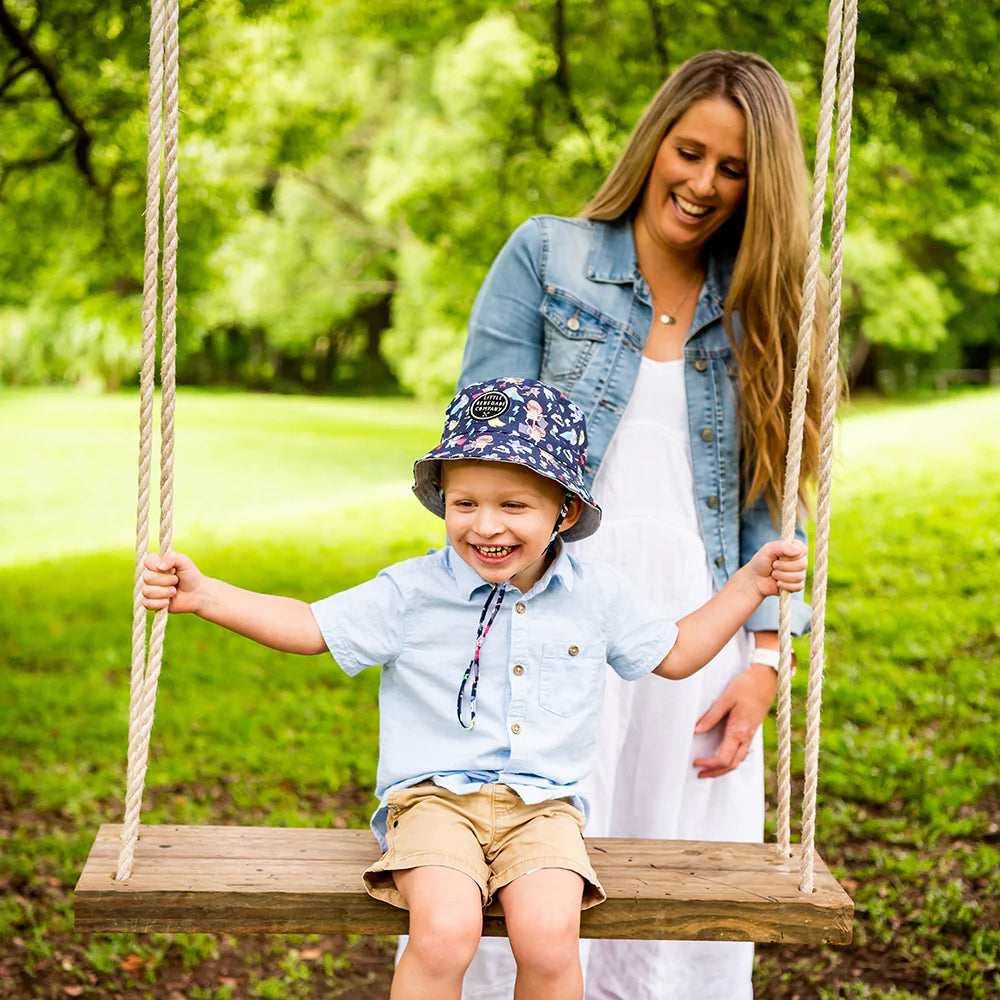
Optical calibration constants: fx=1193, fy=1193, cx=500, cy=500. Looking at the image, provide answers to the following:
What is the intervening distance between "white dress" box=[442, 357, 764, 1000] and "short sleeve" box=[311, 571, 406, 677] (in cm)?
51

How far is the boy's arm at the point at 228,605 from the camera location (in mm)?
2057

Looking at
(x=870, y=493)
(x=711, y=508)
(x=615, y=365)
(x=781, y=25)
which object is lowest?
(x=870, y=493)

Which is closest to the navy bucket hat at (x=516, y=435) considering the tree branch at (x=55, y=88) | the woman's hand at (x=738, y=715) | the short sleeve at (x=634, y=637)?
the short sleeve at (x=634, y=637)

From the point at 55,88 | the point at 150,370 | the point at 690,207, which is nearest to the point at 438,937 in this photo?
the point at 150,370

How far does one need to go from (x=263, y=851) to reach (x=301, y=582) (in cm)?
666

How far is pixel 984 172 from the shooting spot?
577cm

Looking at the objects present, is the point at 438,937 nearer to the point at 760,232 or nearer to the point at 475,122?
the point at 760,232

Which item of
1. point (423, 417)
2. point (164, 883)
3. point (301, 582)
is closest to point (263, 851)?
point (164, 883)

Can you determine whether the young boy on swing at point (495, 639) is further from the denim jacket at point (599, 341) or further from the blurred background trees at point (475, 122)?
the blurred background trees at point (475, 122)

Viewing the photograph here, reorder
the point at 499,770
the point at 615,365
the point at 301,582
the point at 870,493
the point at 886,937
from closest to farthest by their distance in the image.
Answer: the point at 499,770
the point at 615,365
the point at 886,937
the point at 301,582
the point at 870,493

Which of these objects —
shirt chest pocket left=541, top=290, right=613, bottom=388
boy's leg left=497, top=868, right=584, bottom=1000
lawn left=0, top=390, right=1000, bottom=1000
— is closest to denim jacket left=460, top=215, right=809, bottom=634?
shirt chest pocket left=541, top=290, right=613, bottom=388

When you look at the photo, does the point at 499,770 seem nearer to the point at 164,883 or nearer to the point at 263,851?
the point at 263,851

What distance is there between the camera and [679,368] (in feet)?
8.40

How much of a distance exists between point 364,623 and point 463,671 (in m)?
0.20
